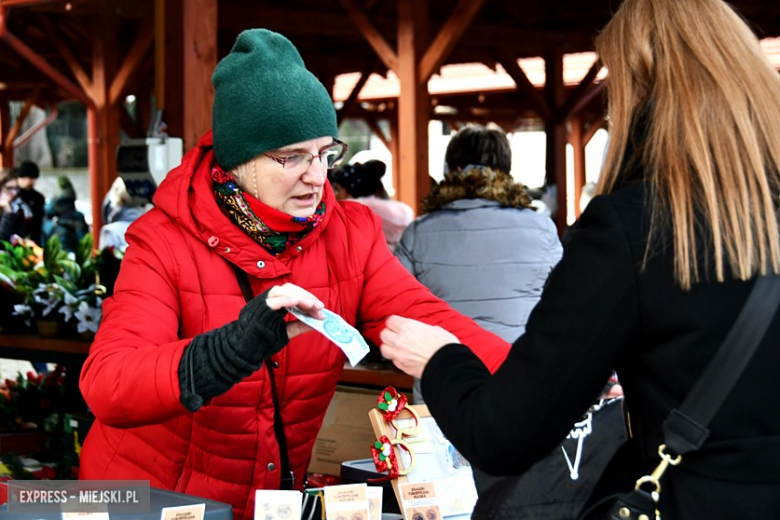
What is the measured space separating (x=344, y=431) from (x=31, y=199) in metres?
6.29

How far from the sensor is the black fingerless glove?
1693 millimetres

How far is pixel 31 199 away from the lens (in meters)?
9.50

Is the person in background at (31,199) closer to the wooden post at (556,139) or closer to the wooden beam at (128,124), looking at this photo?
the wooden beam at (128,124)

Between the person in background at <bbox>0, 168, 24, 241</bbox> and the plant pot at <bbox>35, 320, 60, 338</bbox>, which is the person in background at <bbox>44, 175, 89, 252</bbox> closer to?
the person in background at <bbox>0, 168, 24, 241</bbox>

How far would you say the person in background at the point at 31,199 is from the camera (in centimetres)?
923

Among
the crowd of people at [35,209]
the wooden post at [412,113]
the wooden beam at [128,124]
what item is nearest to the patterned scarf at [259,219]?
the crowd of people at [35,209]

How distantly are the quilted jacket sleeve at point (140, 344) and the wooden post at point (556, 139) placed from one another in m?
9.07

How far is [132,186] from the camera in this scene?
4234 mm

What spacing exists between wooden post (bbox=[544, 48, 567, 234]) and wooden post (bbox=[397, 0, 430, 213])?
3.63 m

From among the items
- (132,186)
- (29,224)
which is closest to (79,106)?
(29,224)

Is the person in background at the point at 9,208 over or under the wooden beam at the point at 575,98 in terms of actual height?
under

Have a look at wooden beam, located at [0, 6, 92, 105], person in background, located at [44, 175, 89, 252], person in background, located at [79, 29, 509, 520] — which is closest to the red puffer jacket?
person in background, located at [79, 29, 509, 520]

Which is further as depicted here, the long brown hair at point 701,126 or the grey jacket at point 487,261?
the grey jacket at point 487,261

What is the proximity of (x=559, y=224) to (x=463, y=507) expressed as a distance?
9.07 metres
